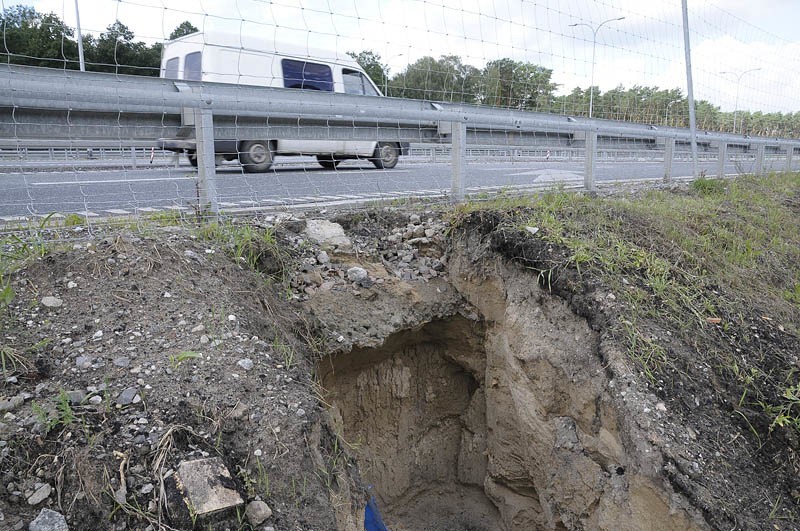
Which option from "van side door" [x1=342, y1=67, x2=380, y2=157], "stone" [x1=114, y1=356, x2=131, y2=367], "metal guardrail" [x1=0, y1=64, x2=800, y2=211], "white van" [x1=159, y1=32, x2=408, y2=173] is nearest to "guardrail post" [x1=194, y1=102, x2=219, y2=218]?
"metal guardrail" [x1=0, y1=64, x2=800, y2=211]

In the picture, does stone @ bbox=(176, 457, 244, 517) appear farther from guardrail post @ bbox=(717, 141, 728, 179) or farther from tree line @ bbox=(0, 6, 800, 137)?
guardrail post @ bbox=(717, 141, 728, 179)

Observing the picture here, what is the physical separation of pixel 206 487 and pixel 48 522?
0.48 meters

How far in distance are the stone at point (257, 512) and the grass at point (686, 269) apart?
2.07 meters

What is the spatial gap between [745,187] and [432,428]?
5.35m

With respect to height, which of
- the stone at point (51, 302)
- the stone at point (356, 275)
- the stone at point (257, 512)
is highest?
the stone at point (51, 302)

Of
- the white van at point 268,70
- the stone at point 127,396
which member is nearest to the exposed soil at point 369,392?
the stone at point 127,396

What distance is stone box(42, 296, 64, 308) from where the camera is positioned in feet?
8.21

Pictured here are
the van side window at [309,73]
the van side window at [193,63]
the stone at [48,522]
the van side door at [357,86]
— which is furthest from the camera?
the van side door at [357,86]

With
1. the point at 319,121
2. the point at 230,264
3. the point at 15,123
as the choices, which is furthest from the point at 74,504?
the point at 319,121

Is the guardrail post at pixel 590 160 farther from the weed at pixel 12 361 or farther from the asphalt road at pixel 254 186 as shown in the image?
the weed at pixel 12 361

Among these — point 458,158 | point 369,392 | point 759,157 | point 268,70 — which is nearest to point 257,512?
point 369,392

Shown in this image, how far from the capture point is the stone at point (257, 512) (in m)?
1.99

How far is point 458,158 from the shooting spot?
4.57m

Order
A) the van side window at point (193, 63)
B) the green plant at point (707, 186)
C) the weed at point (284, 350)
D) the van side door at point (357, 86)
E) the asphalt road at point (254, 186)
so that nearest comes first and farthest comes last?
1. the weed at point (284, 350)
2. the asphalt road at point (254, 186)
3. the green plant at point (707, 186)
4. the van side window at point (193, 63)
5. the van side door at point (357, 86)
